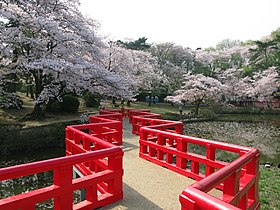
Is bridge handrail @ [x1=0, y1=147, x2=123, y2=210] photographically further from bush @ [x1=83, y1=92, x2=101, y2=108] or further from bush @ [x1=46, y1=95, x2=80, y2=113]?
bush @ [x1=83, y1=92, x2=101, y2=108]

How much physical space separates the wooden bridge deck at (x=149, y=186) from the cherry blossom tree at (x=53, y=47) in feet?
24.4

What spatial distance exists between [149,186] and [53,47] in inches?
426

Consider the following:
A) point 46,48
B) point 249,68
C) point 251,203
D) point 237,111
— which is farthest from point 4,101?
point 249,68

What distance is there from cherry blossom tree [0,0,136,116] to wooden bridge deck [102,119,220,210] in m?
7.42

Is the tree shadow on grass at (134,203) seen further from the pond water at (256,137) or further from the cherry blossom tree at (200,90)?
the cherry blossom tree at (200,90)

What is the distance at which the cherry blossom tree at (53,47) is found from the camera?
11867mm

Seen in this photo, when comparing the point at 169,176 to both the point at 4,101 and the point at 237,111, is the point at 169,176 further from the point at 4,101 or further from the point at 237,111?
the point at 237,111

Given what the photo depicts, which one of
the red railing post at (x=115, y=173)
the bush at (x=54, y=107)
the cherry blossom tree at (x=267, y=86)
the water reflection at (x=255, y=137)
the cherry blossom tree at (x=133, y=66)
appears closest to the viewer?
the red railing post at (x=115, y=173)

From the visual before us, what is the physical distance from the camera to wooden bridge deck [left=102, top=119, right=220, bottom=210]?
3768 mm

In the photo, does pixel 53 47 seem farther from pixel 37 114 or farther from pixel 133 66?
pixel 133 66

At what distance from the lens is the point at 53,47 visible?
13086 millimetres

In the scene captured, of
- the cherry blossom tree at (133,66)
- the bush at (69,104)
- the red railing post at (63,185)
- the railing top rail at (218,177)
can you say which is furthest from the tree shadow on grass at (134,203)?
the cherry blossom tree at (133,66)

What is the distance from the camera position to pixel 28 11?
1280 centimetres

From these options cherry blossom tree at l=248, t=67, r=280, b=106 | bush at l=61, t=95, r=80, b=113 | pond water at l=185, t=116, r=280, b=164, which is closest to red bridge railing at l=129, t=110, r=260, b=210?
→ pond water at l=185, t=116, r=280, b=164
